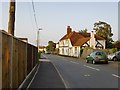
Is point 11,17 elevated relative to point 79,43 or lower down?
lower down

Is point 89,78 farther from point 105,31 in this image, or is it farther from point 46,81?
point 105,31

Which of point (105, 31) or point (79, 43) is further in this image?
point (105, 31)

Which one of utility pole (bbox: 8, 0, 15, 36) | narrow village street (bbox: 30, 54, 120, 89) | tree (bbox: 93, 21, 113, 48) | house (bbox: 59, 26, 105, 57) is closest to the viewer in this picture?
narrow village street (bbox: 30, 54, 120, 89)

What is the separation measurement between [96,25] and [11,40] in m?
100

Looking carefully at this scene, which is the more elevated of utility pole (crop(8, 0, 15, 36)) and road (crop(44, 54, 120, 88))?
utility pole (crop(8, 0, 15, 36))

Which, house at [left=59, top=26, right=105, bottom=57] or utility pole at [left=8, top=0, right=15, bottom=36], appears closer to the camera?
utility pole at [left=8, top=0, right=15, bottom=36]

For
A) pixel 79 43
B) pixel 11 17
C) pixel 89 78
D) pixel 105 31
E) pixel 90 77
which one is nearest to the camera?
pixel 89 78

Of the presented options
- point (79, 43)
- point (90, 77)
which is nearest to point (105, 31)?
point (79, 43)

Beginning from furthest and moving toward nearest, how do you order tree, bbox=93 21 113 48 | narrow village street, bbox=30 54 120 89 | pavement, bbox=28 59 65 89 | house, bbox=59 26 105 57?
1. tree, bbox=93 21 113 48
2. house, bbox=59 26 105 57
3. narrow village street, bbox=30 54 120 89
4. pavement, bbox=28 59 65 89

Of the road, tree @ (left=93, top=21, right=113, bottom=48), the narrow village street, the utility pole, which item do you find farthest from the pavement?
tree @ (left=93, top=21, right=113, bottom=48)

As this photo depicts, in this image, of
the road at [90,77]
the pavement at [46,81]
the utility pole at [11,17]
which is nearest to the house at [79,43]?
the road at [90,77]

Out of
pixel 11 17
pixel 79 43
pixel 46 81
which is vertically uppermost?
pixel 79 43

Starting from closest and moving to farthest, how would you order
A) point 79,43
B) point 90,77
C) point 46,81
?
point 46,81, point 90,77, point 79,43

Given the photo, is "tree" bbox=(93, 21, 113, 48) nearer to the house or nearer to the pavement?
the house
